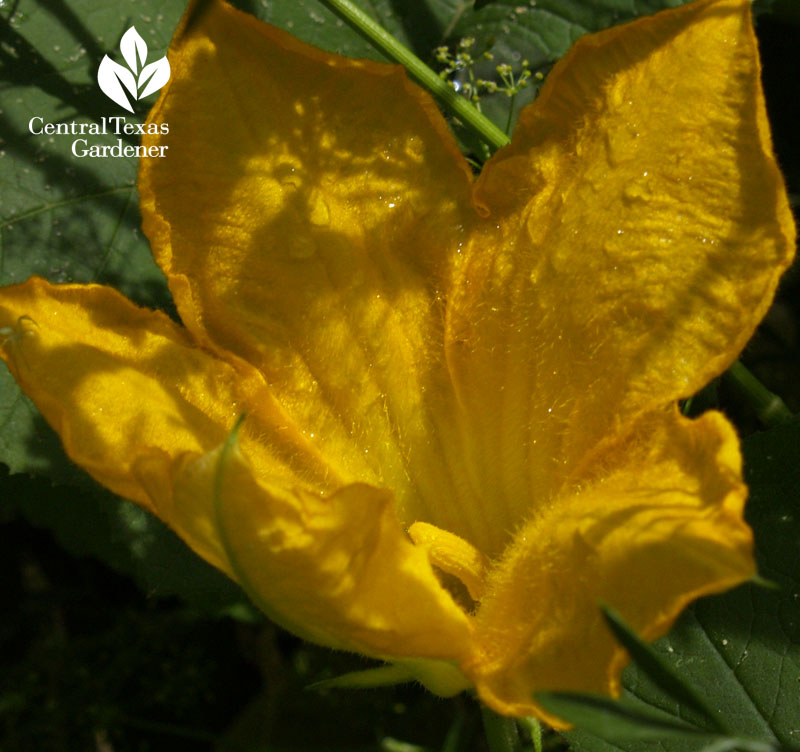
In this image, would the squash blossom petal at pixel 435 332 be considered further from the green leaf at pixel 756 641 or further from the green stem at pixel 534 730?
the green leaf at pixel 756 641

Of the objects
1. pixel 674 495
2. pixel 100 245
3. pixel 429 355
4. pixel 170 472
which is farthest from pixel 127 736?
pixel 674 495

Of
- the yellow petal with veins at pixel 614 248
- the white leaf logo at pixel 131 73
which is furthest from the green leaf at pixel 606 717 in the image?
the white leaf logo at pixel 131 73

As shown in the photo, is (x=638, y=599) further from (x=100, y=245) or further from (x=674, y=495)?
(x=100, y=245)

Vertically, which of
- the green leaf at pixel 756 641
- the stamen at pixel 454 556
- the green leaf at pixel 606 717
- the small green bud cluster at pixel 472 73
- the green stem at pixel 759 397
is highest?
the small green bud cluster at pixel 472 73

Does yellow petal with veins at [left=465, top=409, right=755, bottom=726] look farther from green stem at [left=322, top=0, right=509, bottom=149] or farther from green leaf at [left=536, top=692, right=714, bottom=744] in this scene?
green stem at [left=322, top=0, right=509, bottom=149]

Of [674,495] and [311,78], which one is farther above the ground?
[311,78]

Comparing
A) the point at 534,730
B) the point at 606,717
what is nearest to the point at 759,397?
the point at 534,730
